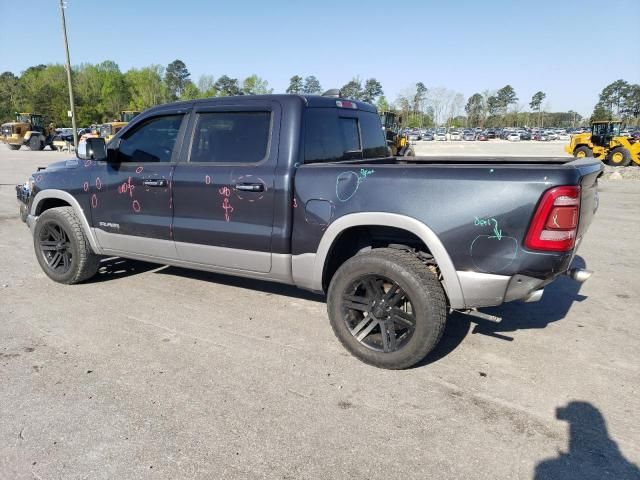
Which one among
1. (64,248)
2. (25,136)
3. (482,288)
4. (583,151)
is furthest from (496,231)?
(25,136)

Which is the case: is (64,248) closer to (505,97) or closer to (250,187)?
(250,187)

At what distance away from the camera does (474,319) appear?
14.1ft

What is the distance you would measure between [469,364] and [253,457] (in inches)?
68.0

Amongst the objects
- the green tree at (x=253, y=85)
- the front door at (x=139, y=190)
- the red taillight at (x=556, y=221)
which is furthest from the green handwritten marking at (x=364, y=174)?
the green tree at (x=253, y=85)

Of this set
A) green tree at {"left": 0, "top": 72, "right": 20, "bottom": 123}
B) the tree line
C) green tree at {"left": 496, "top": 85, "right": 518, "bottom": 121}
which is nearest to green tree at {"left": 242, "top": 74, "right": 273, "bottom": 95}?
the tree line

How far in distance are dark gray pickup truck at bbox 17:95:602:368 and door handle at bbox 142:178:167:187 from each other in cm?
2

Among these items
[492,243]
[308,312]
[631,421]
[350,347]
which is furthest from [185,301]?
[631,421]

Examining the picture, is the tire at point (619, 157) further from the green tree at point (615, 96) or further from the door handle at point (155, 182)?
the green tree at point (615, 96)

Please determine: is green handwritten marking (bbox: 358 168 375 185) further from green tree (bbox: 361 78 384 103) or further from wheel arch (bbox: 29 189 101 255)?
green tree (bbox: 361 78 384 103)

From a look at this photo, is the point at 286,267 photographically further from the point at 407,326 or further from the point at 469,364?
the point at 469,364

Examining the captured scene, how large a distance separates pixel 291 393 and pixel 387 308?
858 millimetres

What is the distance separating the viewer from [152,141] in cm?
446

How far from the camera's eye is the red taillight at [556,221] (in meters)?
2.71

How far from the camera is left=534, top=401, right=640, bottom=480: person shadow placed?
2334 mm
